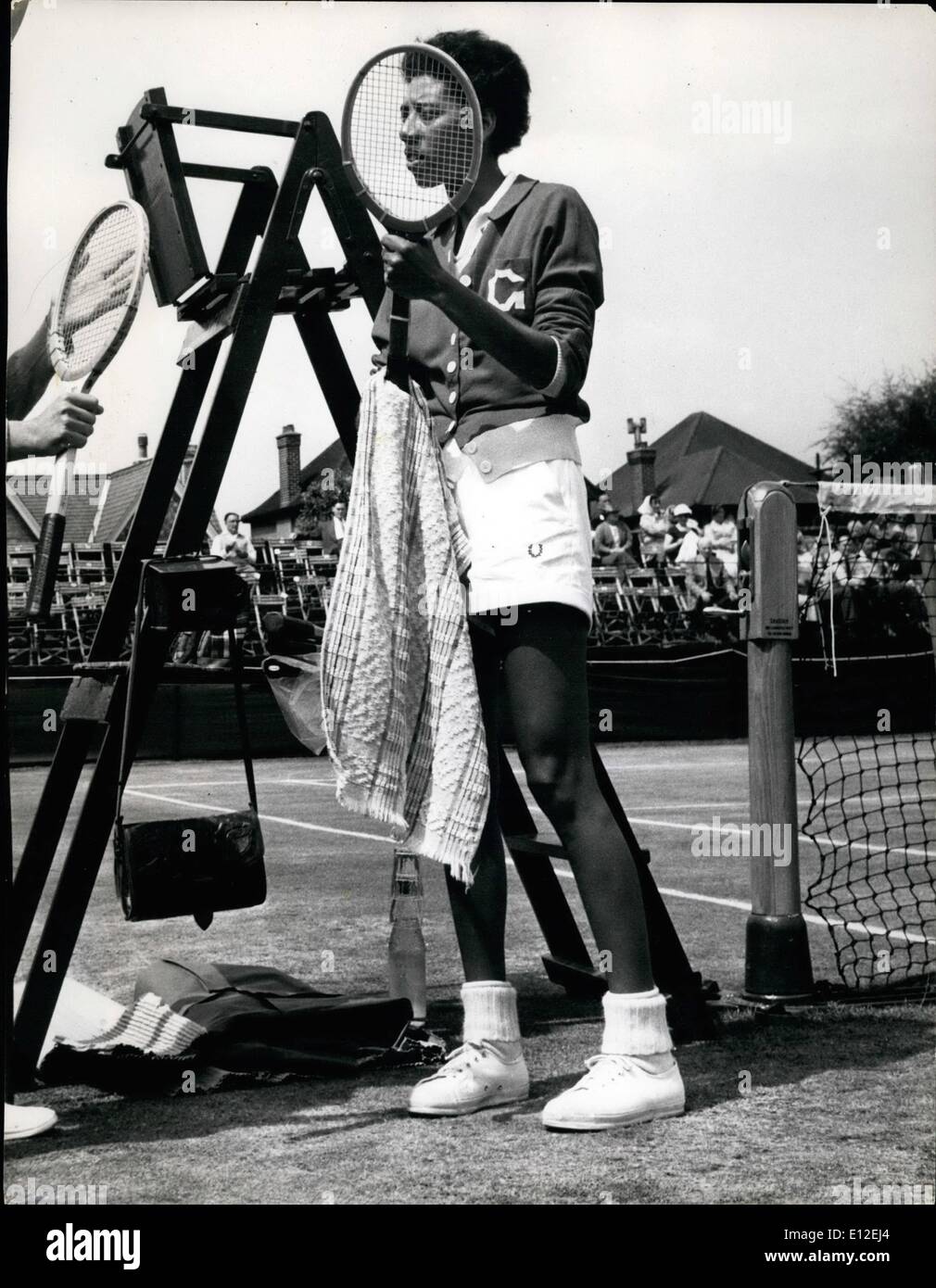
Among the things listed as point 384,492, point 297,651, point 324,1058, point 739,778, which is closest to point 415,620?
point 384,492

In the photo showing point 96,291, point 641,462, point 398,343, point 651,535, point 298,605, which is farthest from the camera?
point 641,462

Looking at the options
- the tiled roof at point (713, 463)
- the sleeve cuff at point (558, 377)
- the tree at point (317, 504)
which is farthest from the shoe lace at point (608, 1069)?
the tree at point (317, 504)

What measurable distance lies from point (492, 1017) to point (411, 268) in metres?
1.43

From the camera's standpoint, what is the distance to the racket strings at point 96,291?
3252 mm

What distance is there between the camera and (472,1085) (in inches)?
117

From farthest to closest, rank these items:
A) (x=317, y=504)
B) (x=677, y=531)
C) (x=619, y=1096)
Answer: (x=317, y=504), (x=677, y=531), (x=619, y=1096)

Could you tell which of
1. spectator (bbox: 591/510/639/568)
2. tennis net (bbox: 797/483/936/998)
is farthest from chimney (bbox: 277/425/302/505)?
tennis net (bbox: 797/483/936/998)

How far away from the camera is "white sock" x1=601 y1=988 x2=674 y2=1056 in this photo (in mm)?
2922

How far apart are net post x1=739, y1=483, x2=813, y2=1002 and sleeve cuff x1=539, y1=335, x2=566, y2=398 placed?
133 cm

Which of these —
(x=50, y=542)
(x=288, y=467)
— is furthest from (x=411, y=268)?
(x=288, y=467)

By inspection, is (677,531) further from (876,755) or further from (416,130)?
(416,130)

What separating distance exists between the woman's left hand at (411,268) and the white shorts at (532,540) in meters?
0.43
